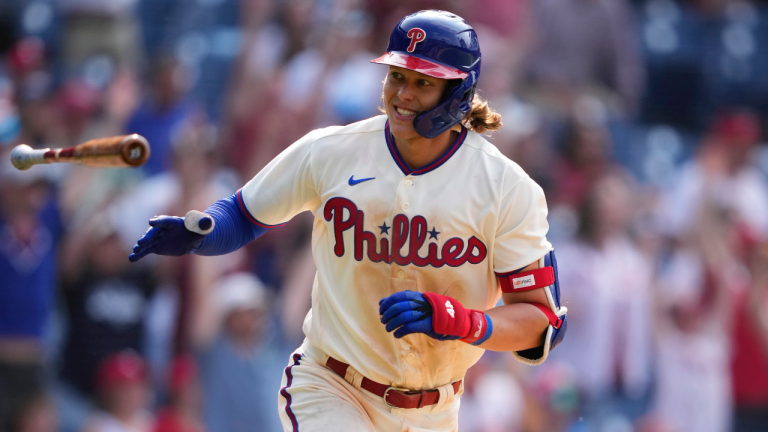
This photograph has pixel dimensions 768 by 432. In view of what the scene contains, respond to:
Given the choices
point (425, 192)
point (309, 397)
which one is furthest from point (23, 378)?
point (425, 192)

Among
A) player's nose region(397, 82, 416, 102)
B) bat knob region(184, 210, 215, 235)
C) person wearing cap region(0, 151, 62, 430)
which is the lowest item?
person wearing cap region(0, 151, 62, 430)

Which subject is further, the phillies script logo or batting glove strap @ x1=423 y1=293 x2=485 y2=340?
the phillies script logo

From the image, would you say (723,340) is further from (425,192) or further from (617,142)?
(425,192)

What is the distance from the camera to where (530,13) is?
353 inches

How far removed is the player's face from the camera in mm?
3254

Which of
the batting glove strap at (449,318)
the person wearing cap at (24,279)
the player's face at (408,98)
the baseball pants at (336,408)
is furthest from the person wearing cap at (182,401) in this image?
the batting glove strap at (449,318)

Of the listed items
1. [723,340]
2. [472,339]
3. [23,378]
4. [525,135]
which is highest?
[472,339]

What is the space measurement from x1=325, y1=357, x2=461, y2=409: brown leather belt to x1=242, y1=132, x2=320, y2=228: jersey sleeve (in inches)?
22.5

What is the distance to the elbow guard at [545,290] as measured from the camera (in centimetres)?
327

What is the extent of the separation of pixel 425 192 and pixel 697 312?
5.23 m

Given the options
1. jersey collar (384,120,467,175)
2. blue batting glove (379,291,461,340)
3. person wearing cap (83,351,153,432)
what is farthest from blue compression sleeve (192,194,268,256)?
person wearing cap (83,351,153,432)

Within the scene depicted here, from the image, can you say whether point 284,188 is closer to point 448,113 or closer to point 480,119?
point 448,113

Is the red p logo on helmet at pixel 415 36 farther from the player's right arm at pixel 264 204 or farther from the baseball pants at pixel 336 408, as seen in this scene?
the baseball pants at pixel 336 408

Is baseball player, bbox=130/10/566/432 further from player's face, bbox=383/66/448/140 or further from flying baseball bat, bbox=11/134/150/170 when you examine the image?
flying baseball bat, bbox=11/134/150/170
